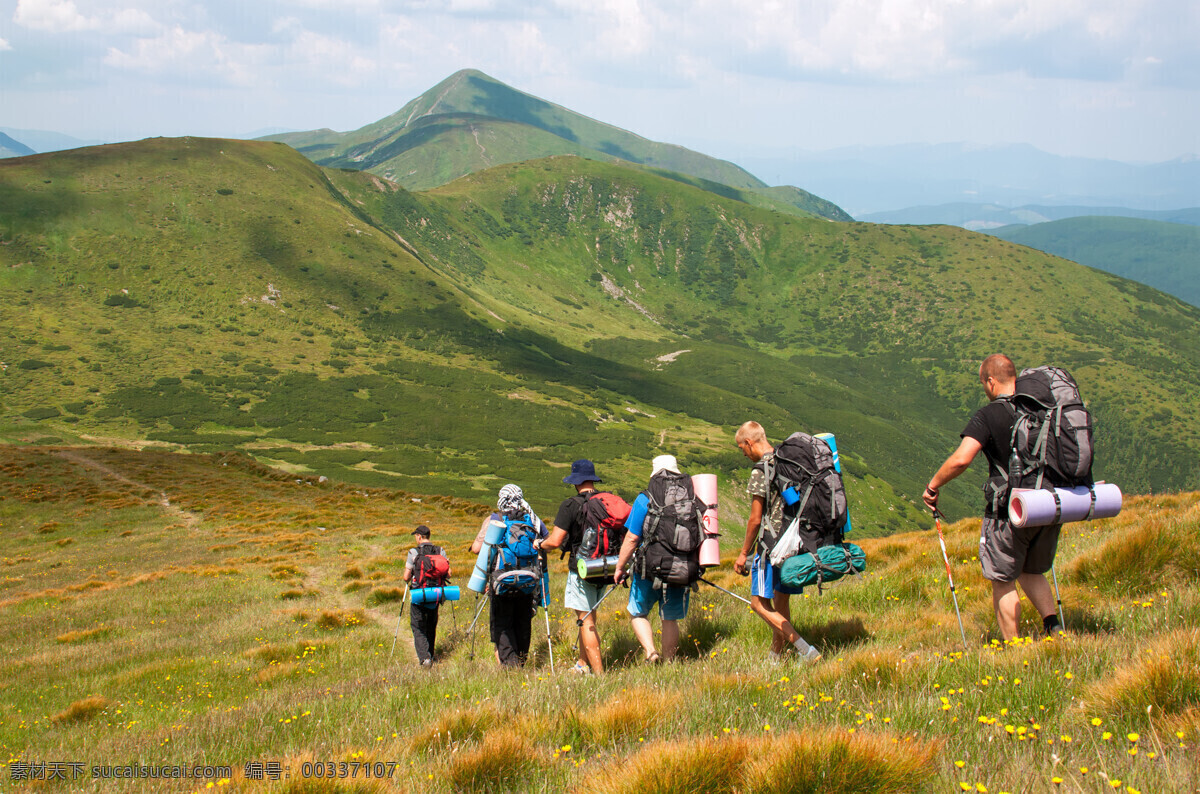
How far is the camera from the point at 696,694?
18.1ft

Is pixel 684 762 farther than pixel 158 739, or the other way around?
pixel 158 739

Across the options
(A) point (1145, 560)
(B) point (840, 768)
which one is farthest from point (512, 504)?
(A) point (1145, 560)

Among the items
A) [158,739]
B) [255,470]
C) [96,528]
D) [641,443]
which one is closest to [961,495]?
[641,443]

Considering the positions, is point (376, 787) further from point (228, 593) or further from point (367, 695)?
point (228, 593)

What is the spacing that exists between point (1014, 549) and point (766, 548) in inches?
87.1

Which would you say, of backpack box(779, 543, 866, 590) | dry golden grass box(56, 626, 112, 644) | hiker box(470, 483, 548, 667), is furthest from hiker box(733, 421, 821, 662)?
dry golden grass box(56, 626, 112, 644)

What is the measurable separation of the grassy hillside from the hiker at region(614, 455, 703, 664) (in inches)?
28.9

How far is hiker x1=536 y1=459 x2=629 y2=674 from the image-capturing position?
8.82m

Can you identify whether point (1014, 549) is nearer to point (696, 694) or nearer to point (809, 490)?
point (809, 490)

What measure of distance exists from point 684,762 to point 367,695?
16.1ft

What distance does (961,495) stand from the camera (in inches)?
7436

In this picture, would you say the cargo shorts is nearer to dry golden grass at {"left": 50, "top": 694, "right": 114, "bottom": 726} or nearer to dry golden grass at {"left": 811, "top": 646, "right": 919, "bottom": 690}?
dry golden grass at {"left": 811, "top": 646, "right": 919, "bottom": 690}

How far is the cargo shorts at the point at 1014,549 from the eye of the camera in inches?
246

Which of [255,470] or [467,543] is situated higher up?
[467,543]
